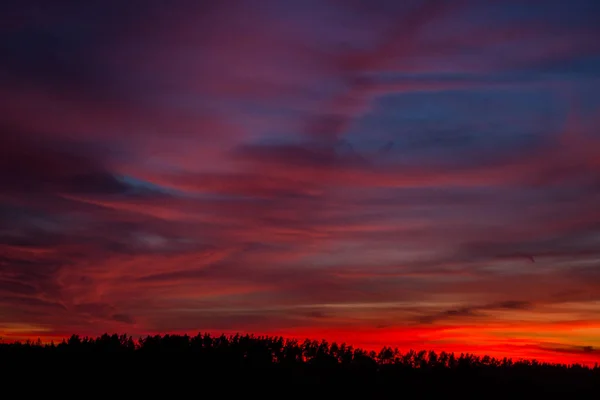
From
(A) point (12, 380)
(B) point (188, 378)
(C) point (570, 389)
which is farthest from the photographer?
(C) point (570, 389)

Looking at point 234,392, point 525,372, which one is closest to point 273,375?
point 234,392

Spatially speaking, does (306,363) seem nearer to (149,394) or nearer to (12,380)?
(149,394)

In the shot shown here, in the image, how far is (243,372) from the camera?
41188 millimetres

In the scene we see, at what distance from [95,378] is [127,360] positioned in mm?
2288

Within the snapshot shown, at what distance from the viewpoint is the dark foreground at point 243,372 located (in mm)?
37875

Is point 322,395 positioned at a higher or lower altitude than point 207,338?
lower

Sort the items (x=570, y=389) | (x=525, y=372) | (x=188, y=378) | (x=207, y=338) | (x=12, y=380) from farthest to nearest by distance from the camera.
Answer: (x=525, y=372) → (x=570, y=389) → (x=207, y=338) → (x=188, y=378) → (x=12, y=380)

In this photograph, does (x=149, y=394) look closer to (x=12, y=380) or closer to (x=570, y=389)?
(x=12, y=380)

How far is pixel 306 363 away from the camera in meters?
44.2

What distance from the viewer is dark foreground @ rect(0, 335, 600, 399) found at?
3788 cm

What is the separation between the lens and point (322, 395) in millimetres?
40531

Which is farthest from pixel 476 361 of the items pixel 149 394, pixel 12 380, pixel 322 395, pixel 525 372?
pixel 12 380

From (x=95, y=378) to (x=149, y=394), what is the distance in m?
2.80

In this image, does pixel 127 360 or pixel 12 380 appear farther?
pixel 127 360
